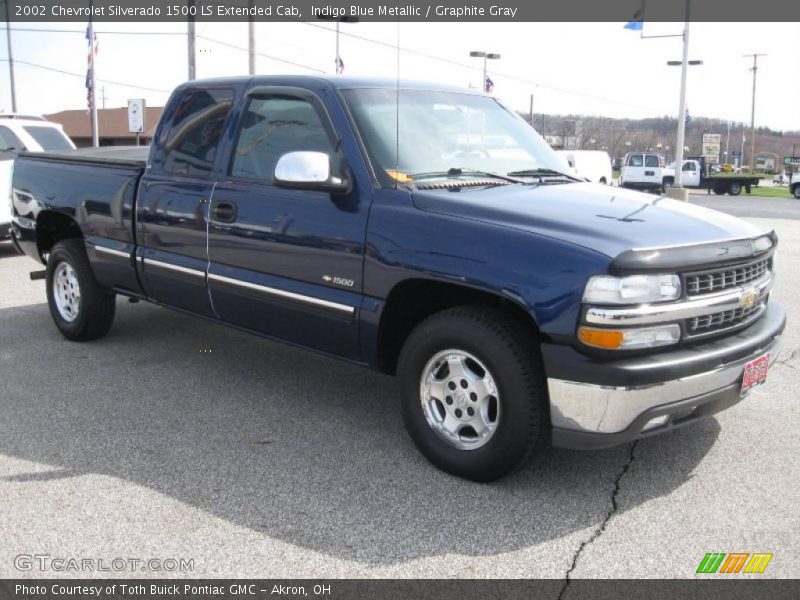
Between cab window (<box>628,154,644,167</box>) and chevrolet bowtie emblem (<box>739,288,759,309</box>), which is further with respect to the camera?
cab window (<box>628,154,644,167</box>)

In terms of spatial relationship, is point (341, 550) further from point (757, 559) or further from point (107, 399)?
point (107, 399)

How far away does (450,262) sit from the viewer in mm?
3635

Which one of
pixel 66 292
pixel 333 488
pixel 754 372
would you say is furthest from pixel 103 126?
pixel 754 372

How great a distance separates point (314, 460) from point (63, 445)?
4.52 feet

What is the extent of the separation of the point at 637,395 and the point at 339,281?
164cm

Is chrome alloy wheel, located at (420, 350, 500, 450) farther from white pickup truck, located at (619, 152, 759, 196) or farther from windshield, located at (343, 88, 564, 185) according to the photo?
white pickup truck, located at (619, 152, 759, 196)

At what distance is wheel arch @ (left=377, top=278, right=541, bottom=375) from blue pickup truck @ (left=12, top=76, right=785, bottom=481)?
0.04ft

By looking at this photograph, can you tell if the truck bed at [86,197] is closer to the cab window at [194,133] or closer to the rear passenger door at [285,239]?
the cab window at [194,133]

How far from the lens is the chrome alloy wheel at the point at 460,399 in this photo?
3.68m

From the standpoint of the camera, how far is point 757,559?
Answer: 3117 mm

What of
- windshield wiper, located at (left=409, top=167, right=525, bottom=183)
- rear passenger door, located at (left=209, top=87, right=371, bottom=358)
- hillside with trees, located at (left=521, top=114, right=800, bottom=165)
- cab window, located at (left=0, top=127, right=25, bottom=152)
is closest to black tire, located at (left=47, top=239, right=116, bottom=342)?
rear passenger door, located at (left=209, top=87, right=371, bottom=358)

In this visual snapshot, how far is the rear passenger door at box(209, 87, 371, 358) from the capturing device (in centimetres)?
411

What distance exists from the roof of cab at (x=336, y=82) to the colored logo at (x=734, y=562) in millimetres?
2925

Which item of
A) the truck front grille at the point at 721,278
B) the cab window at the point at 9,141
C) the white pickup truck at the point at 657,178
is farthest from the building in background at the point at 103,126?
the truck front grille at the point at 721,278
